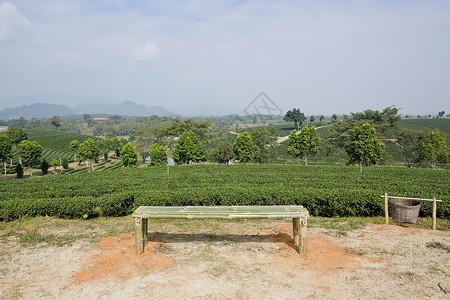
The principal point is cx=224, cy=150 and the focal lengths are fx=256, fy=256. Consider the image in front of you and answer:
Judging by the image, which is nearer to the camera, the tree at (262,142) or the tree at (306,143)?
the tree at (306,143)

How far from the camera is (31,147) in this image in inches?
1610

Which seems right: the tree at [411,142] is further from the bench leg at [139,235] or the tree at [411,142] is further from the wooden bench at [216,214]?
the bench leg at [139,235]

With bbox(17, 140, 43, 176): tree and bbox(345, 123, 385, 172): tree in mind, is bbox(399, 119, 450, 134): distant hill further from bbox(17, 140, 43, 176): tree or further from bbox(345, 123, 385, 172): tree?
bbox(17, 140, 43, 176): tree

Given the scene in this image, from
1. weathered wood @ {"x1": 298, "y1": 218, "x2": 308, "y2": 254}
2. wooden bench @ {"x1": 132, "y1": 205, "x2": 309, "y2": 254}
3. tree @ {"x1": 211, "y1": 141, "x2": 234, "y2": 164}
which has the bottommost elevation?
tree @ {"x1": 211, "y1": 141, "x2": 234, "y2": 164}

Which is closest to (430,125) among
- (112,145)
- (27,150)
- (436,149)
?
(436,149)

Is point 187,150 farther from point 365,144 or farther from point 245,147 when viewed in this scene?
point 365,144

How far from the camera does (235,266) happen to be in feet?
18.3

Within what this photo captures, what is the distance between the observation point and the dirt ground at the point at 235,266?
4.66 metres

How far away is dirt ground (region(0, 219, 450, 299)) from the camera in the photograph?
4.66 meters

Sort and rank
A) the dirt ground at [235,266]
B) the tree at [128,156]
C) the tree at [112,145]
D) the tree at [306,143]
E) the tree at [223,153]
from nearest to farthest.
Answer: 1. the dirt ground at [235,266]
2. the tree at [306,143]
3. the tree at [128,156]
4. the tree at [223,153]
5. the tree at [112,145]

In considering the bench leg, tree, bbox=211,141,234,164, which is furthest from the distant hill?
the bench leg

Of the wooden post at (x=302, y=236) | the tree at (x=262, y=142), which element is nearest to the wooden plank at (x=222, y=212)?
the wooden post at (x=302, y=236)

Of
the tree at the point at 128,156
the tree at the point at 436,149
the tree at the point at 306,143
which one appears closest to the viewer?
the tree at the point at 436,149

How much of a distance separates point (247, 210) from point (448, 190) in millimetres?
11570
